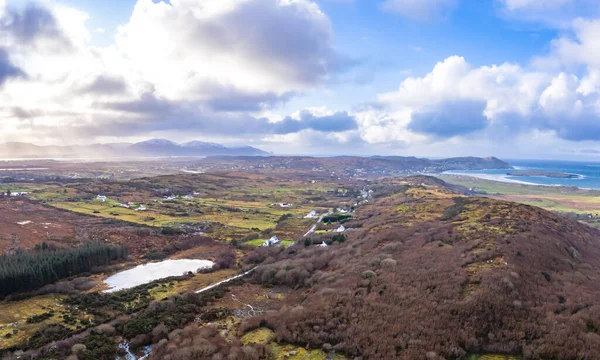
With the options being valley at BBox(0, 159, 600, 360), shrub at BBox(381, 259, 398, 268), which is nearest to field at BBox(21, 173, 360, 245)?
valley at BBox(0, 159, 600, 360)

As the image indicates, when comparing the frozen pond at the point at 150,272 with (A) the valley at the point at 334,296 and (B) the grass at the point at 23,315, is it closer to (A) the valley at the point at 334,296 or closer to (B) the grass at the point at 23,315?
(A) the valley at the point at 334,296

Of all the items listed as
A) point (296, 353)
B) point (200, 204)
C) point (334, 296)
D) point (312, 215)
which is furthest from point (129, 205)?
point (296, 353)

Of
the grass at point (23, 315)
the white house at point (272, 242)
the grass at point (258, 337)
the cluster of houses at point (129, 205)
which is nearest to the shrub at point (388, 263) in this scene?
the grass at point (258, 337)

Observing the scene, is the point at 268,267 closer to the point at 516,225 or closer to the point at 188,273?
the point at 188,273

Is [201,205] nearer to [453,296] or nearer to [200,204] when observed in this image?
[200,204]

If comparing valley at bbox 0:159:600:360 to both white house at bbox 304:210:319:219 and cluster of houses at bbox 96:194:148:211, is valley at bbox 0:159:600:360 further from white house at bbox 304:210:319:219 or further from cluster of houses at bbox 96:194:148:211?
cluster of houses at bbox 96:194:148:211
